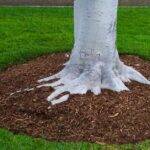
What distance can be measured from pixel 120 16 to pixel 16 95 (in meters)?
6.91

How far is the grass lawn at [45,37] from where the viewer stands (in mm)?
5633

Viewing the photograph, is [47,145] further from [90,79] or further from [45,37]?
[45,37]

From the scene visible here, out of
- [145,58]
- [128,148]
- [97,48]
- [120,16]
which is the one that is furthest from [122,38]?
[128,148]

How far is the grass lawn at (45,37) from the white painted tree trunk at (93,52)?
1087 millimetres

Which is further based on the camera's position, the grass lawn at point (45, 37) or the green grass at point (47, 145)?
the grass lawn at point (45, 37)

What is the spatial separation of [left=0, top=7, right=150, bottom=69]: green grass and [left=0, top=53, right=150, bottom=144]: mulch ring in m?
2.03

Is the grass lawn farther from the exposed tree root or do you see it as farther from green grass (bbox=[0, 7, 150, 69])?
the exposed tree root

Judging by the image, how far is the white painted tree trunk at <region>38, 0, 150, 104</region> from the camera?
6688 millimetres

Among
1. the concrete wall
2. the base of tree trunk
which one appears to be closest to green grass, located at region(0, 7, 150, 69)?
the concrete wall

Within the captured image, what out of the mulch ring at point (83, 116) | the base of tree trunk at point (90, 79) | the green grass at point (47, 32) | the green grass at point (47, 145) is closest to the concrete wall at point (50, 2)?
the green grass at point (47, 32)

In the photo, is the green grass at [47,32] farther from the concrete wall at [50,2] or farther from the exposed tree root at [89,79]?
the exposed tree root at [89,79]

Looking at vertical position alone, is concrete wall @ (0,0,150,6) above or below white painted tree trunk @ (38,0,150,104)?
below

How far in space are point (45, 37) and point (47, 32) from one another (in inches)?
21.3

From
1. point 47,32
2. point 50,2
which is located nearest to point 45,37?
point 47,32
